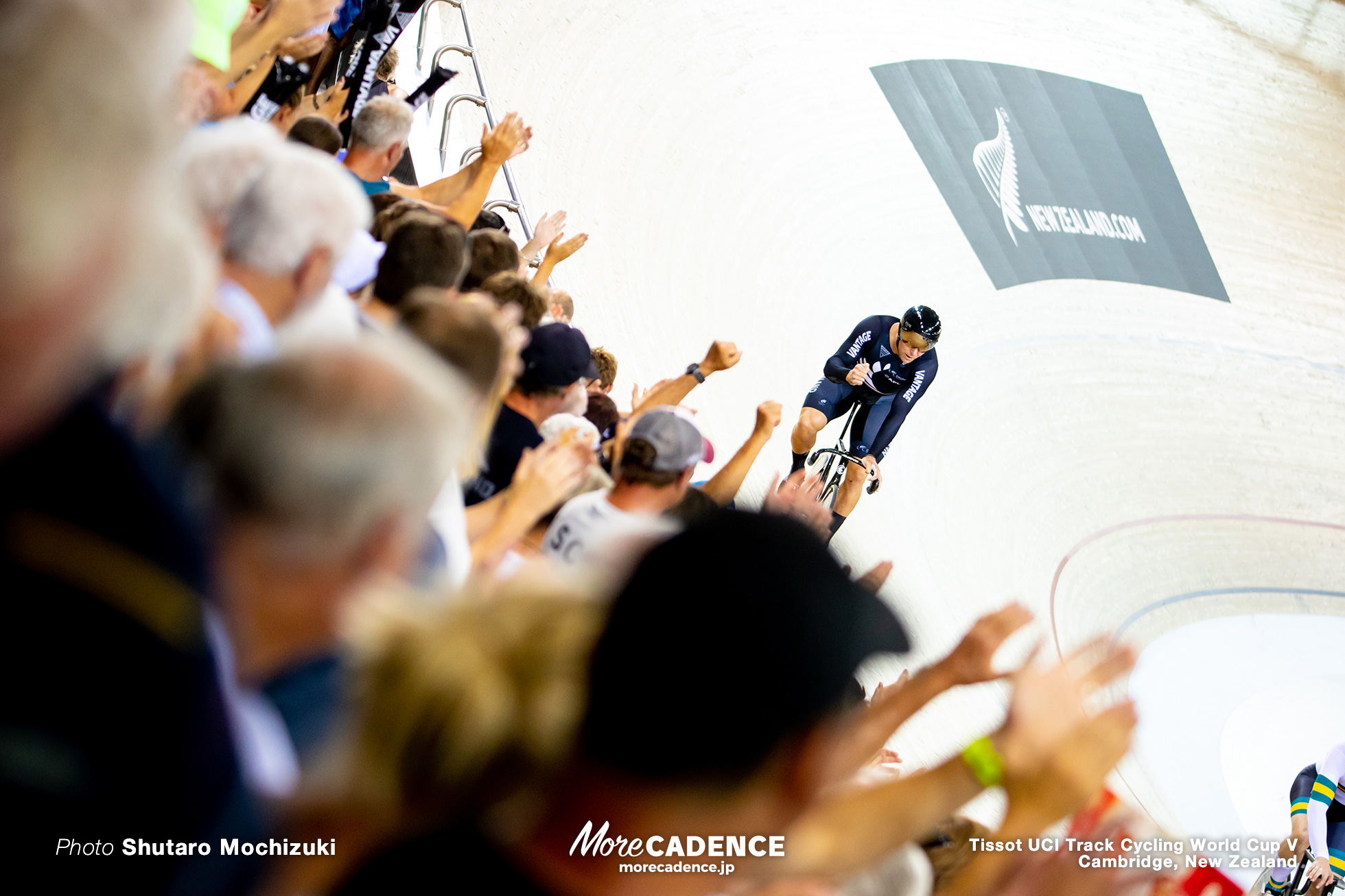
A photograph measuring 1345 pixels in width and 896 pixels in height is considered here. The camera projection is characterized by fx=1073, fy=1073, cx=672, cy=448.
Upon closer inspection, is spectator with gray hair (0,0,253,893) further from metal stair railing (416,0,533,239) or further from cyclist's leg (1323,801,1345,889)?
cyclist's leg (1323,801,1345,889)

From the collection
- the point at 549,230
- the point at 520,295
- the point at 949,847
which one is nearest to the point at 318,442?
the point at 949,847

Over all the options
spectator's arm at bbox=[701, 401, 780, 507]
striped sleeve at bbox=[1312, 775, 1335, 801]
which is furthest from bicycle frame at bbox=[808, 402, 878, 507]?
striped sleeve at bbox=[1312, 775, 1335, 801]

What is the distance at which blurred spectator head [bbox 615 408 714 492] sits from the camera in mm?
2428

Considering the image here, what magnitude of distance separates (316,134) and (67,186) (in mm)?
2625

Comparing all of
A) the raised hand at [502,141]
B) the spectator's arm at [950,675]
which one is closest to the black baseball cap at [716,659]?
the spectator's arm at [950,675]

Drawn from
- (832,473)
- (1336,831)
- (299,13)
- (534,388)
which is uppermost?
(299,13)

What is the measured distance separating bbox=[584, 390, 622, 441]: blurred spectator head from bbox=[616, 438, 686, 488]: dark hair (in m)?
1.30

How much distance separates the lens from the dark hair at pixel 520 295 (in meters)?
3.05

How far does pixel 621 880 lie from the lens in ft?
2.97

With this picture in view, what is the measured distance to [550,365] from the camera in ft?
9.37

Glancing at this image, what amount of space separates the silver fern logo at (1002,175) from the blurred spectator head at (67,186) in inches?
404

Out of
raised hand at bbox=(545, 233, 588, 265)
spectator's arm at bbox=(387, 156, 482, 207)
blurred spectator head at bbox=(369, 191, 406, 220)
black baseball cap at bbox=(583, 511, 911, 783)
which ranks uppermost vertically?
black baseball cap at bbox=(583, 511, 911, 783)

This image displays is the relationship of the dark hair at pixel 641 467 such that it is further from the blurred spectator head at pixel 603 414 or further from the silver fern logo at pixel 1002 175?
the silver fern logo at pixel 1002 175

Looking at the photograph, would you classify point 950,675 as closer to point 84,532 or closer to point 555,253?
point 84,532
